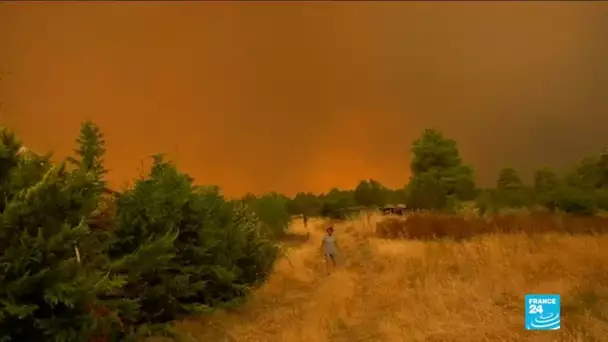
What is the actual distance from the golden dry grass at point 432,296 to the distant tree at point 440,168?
18.8m

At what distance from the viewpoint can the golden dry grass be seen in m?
8.84

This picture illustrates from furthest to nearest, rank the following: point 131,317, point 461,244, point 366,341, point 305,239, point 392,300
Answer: point 305,239 < point 461,244 < point 392,300 < point 366,341 < point 131,317

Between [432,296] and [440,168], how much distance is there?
28442 mm

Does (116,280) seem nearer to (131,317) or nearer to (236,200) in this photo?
(131,317)

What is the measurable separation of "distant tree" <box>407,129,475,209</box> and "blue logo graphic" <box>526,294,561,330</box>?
2465 cm

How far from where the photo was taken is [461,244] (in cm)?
1697

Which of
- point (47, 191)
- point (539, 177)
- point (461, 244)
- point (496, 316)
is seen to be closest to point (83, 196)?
point (47, 191)

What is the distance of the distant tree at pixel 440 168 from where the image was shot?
36719mm

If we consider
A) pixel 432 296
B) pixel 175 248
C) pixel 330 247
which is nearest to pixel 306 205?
pixel 330 247

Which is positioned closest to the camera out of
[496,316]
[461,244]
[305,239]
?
[496,316]

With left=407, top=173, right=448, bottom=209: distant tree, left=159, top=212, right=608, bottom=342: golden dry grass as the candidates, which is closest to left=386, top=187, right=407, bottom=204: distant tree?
left=407, top=173, right=448, bottom=209: distant tree

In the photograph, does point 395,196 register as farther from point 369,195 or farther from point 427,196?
point 427,196

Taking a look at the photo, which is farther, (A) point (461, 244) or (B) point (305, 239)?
(B) point (305, 239)

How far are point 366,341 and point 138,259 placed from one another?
333 cm
